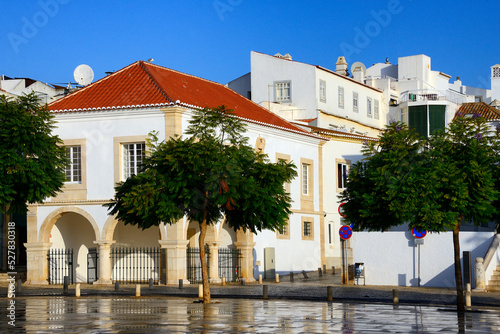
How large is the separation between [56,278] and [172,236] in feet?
19.7

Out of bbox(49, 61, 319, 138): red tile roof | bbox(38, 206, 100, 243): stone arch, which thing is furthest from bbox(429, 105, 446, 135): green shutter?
bbox(38, 206, 100, 243): stone arch

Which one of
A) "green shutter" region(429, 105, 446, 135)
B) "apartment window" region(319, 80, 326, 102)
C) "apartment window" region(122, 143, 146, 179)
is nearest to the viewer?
"apartment window" region(122, 143, 146, 179)

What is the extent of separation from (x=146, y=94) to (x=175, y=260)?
7294 millimetres

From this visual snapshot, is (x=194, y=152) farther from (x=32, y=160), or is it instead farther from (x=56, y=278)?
(x=56, y=278)

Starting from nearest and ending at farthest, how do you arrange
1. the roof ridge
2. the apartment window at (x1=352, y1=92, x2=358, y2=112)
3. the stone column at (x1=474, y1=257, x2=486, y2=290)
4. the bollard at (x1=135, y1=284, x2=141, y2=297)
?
1. the bollard at (x1=135, y1=284, x2=141, y2=297)
2. the stone column at (x1=474, y1=257, x2=486, y2=290)
3. the roof ridge
4. the apartment window at (x1=352, y1=92, x2=358, y2=112)

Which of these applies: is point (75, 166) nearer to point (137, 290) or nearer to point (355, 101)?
point (137, 290)

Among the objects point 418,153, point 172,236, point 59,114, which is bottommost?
point 172,236

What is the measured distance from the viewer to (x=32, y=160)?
94.8ft

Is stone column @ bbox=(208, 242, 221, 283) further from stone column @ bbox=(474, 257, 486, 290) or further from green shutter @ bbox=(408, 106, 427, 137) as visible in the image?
green shutter @ bbox=(408, 106, 427, 137)

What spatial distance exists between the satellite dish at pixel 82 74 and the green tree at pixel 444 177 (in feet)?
74.8

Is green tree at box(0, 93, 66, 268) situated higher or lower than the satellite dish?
lower

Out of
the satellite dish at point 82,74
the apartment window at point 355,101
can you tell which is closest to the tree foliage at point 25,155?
the satellite dish at point 82,74

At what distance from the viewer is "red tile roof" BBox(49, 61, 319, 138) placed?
36750mm

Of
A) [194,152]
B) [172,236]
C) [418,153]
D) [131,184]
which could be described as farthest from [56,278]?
[418,153]
